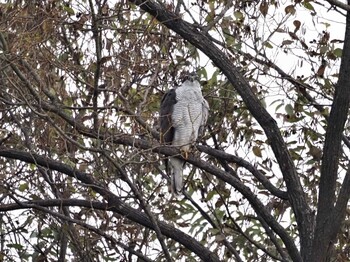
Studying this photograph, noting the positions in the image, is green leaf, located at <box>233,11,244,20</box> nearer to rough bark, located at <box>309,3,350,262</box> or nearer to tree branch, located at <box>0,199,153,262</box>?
rough bark, located at <box>309,3,350,262</box>

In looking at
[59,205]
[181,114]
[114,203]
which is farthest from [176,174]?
[59,205]

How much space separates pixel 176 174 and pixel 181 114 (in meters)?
0.57

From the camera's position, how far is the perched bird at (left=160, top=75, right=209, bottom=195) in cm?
810

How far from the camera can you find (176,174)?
8.32m

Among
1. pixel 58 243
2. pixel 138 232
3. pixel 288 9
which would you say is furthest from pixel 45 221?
pixel 288 9

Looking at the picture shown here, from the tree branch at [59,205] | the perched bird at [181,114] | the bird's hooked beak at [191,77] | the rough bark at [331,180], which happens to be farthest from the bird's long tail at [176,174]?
the rough bark at [331,180]

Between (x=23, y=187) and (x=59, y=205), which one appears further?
(x=23, y=187)

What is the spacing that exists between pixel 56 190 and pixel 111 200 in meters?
0.67

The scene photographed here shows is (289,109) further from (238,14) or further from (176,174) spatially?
(176,174)

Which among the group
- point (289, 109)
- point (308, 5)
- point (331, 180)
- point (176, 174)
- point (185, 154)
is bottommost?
point (331, 180)

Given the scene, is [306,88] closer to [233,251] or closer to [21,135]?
[233,251]

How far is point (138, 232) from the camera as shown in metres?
7.65

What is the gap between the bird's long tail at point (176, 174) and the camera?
8055 mm

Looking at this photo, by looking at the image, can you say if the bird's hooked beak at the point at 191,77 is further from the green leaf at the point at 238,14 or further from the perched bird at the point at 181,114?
the green leaf at the point at 238,14
